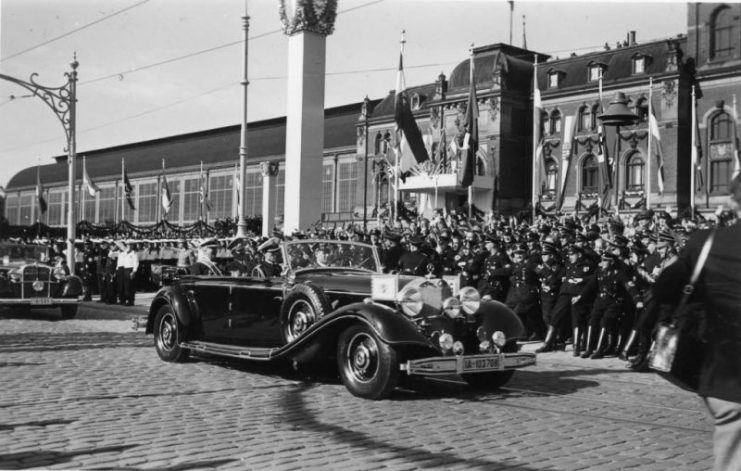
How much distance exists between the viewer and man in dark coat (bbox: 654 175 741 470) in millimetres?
3549

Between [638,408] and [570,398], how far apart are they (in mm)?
738

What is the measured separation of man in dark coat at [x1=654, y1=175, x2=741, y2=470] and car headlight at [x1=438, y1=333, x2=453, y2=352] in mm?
4220

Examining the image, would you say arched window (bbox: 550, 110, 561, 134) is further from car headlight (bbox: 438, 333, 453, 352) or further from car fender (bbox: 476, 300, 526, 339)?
car headlight (bbox: 438, 333, 453, 352)

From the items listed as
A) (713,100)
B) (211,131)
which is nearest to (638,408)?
(713,100)

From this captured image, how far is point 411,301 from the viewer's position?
26.8 feet

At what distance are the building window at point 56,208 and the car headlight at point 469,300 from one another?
330 feet

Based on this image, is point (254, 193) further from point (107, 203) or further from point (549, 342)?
point (549, 342)

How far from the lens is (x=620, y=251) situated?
12016 millimetres

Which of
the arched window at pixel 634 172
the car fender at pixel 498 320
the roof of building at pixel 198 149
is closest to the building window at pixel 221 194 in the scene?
the roof of building at pixel 198 149

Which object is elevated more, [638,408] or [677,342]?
[677,342]

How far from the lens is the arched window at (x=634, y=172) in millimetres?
51531

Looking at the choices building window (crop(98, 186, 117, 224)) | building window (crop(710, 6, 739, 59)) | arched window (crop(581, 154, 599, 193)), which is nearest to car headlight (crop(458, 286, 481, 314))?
building window (crop(710, 6, 739, 59))

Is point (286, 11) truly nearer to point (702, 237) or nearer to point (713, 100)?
point (702, 237)

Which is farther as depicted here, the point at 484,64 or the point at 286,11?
the point at 484,64
